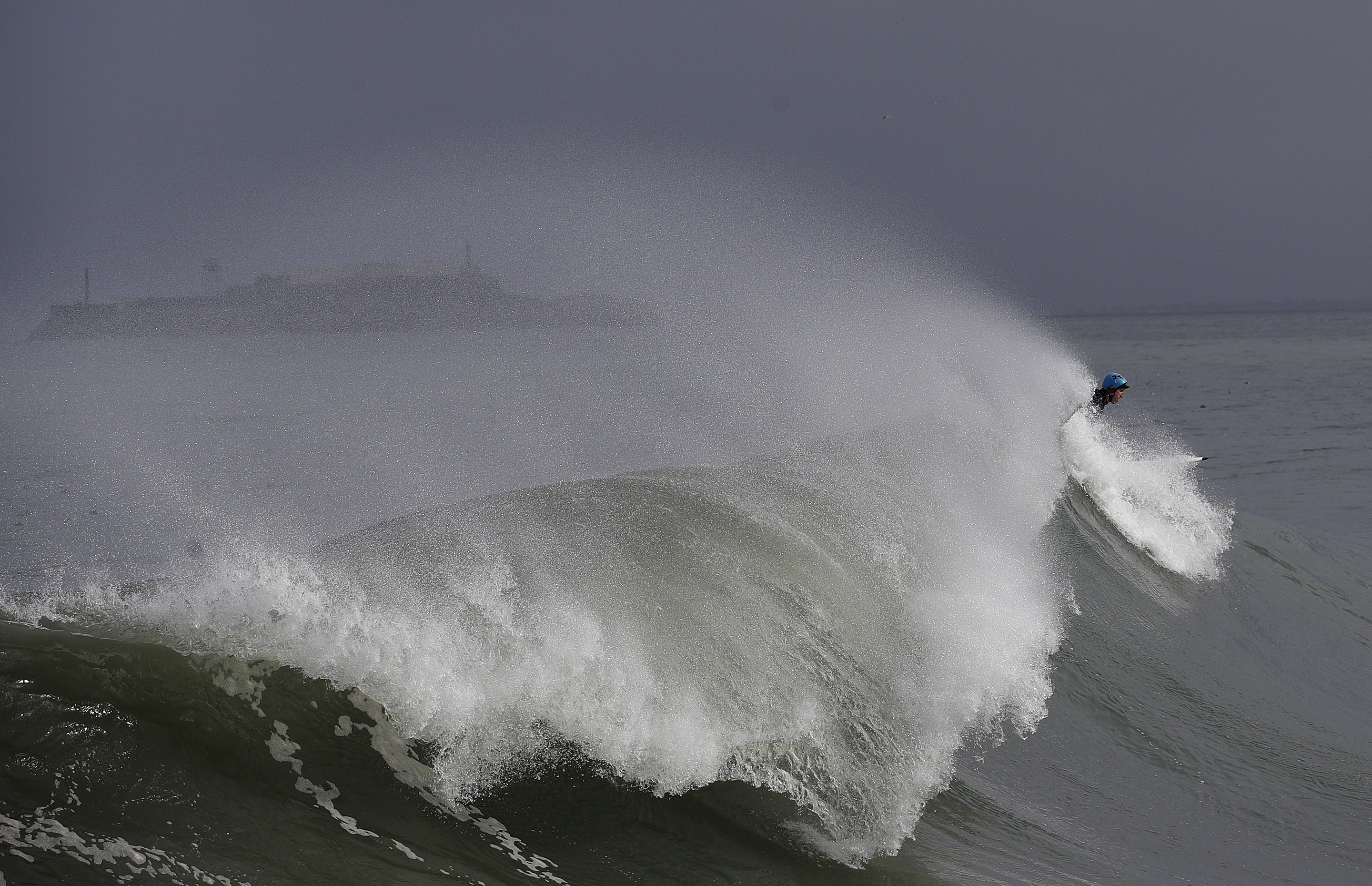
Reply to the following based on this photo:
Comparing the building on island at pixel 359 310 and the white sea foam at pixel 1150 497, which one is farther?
the building on island at pixel 359 310

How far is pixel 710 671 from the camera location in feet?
16.5

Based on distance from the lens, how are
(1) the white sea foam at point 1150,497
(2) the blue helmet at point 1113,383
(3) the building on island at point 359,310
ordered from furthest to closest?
(3) the building on island at point 359,310
(2) the blue helmet at point 1113,383
(1) the white sea foam at point 1150,497

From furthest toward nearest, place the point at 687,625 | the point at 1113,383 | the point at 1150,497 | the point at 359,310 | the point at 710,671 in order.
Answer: the point at 359,310 → the point at 1150,497 → the point at 1113,383 → the point at 687,625 → the point at 710,671

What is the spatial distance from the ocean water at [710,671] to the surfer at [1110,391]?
602 mm

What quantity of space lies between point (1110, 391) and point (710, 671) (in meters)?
8.54

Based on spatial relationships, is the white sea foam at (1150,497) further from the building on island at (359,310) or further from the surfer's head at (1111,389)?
the building on island at (359,310)

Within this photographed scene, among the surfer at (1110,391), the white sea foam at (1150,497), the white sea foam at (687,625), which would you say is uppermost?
the surfer at (1110,391)

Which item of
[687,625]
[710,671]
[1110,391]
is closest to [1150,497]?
[1110,391]

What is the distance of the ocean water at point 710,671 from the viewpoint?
4125mm

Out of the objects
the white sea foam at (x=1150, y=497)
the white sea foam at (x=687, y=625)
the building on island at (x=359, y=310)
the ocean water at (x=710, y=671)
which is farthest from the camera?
the building on island at (x=359, y=310)

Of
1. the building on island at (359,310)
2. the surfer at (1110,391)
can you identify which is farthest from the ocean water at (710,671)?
the building on island at (359,310)

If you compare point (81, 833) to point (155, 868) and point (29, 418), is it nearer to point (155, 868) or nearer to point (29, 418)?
point (155, 868)

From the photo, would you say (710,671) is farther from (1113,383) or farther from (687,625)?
(1113,383)

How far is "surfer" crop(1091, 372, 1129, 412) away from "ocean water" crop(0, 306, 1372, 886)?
602mm
